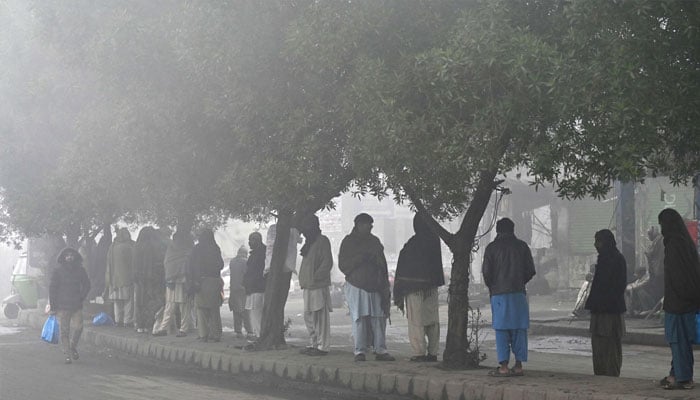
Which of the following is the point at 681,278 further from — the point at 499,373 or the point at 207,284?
the point at 207,284

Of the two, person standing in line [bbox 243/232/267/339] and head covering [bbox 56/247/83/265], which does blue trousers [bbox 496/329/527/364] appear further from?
head covering [bbox 56/247/83/265]

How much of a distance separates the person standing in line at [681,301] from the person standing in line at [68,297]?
9467mm

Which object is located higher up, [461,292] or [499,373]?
[461,292]

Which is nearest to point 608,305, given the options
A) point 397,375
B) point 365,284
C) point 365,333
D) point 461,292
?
point 461,292

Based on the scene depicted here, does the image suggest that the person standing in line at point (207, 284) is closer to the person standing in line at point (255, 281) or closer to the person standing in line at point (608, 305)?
the person standing in line at point (255, 281)

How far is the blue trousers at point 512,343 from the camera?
1095 centimetres

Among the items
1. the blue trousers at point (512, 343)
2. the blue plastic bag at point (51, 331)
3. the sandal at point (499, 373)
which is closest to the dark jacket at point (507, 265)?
the blue trousers at point (512, 343)

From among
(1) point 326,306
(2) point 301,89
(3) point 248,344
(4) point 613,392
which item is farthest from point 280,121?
(4) point 613,392

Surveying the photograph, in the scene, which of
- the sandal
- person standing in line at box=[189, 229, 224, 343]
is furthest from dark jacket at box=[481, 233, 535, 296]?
person standing in line at box=[189, 229, 224, 343]

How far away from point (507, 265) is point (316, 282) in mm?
4043

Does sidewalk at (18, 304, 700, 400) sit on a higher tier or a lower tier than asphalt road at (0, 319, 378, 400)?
higher

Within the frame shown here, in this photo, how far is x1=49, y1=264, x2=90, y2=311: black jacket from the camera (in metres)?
16.0

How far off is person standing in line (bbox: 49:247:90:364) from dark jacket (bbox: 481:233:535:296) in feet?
24.4

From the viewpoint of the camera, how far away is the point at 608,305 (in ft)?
35.6
